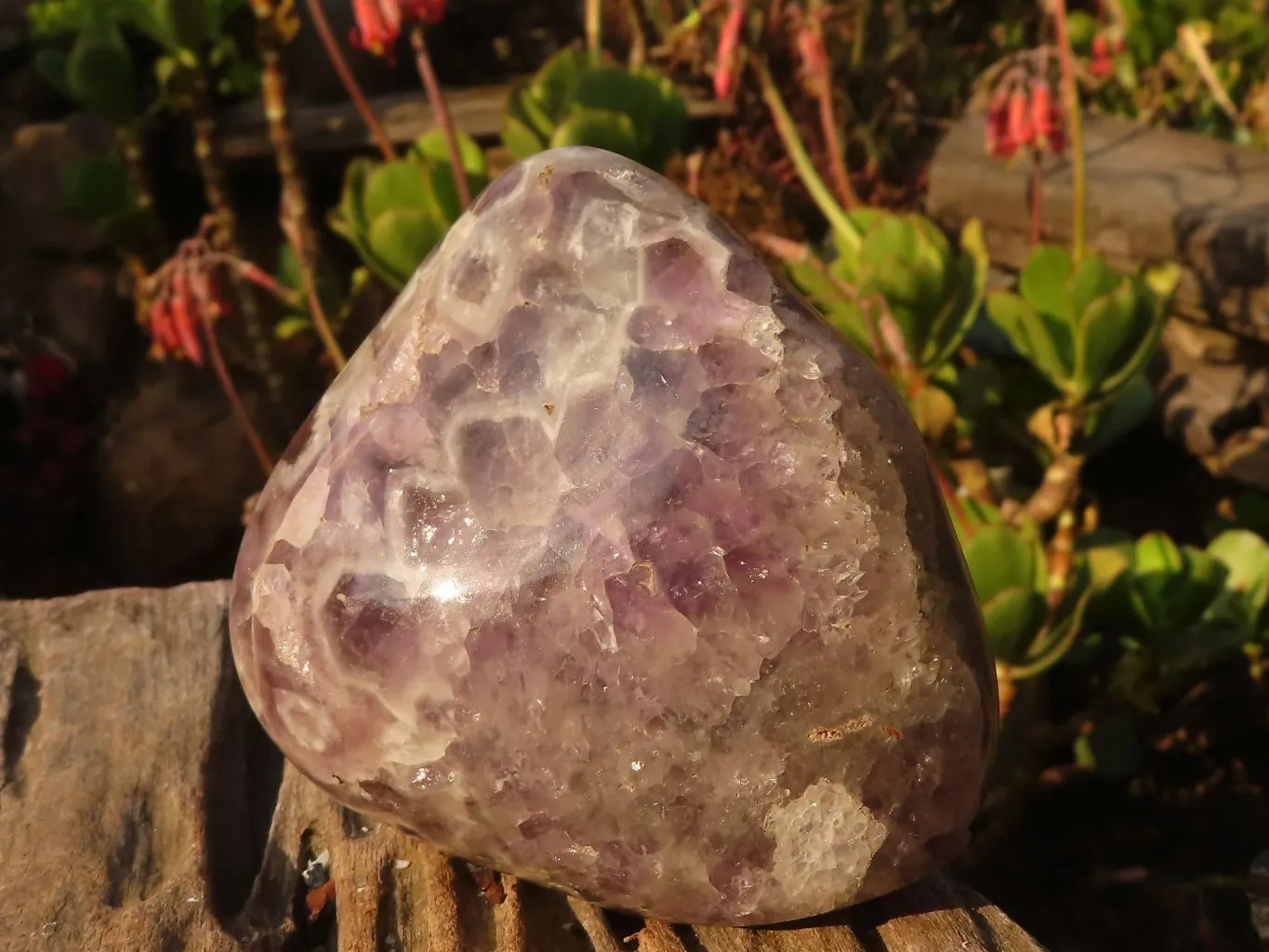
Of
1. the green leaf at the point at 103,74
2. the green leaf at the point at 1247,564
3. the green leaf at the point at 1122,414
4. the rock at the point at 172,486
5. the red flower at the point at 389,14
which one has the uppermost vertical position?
the red flower at the point at 389,14

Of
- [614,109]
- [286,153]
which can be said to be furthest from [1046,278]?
[286,153]

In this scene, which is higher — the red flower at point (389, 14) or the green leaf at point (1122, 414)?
the red flower at point (389, 14)

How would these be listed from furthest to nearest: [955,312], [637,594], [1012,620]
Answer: [955,312]
[1012,620]
[637,594]

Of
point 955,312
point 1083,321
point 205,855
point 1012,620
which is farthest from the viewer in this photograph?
point 955,312

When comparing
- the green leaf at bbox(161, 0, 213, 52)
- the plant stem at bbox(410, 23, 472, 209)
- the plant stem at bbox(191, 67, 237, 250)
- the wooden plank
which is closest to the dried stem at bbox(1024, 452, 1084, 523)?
the plant stem at bbox(410, 23, 472, 209)

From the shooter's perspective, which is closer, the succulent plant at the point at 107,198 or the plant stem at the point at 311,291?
the plant stem at the point at 311,291

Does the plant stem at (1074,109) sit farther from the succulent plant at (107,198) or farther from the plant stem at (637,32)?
the succulent plant at (107,198)

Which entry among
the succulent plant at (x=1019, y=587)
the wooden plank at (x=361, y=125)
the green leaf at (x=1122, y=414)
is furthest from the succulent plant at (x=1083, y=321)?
the wooden plank at (x=361, y=125)

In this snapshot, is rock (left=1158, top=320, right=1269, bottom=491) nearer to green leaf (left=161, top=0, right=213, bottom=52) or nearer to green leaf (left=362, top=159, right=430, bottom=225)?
green leaf (left=362, top=159, right=430, bottom=225)

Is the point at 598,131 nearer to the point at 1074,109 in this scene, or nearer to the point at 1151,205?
the point at 1074,109
